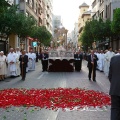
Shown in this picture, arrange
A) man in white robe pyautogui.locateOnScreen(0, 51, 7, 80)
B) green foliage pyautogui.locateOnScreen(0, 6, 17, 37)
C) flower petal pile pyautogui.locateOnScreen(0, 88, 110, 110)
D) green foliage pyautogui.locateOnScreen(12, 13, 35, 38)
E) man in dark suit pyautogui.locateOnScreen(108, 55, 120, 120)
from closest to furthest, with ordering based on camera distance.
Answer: man in dark suit pyautogui.locateOnScreen(108, 55, 120, 120)
flower petal pile pyautogui.locateOnScreen(0, 88, 110, 110)
man in white robe pyautogui.locateOnScreen(0, 51, 7, 80)
green foliage pyautogui.locateOnScreen(0, 6, 17, 37)
green foliage pyautogui.locateOnScreen(12, 13, 35, 38)

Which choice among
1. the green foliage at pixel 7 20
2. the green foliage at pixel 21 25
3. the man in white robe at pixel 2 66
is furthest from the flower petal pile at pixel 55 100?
the green foliage at pixel 21 25

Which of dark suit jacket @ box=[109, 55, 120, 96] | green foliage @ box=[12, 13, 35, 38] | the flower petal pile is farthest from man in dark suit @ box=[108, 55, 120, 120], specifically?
green foliage @ box=[12, 13, 35, 38]

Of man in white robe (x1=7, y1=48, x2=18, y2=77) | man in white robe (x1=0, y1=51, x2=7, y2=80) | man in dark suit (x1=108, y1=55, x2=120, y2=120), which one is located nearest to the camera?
man in dark suit (x1=108, y1=55, x2=120, y2=120)

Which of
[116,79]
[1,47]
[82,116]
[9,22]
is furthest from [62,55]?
[116,79]

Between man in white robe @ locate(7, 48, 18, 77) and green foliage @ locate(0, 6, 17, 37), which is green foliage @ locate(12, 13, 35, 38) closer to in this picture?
green foliage @ locate(0, 6, 17, 37)

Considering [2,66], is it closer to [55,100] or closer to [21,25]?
[55,100]

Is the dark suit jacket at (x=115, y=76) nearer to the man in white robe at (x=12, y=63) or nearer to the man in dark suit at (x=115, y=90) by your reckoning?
the man in dark suit at (x=115, y=90)

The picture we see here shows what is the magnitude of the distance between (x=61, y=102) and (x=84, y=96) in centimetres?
150

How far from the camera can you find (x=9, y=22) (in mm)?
29562

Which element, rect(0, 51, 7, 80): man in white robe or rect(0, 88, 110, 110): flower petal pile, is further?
rect(0, 51, 7, 80): man in white robe

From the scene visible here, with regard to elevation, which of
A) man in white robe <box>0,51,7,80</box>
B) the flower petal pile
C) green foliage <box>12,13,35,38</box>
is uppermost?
green foliage <box>12,13,35,38</box>

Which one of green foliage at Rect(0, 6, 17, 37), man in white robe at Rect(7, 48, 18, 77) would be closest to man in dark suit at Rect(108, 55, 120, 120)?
man in white robe at Rect(7, 48, 18, 77)

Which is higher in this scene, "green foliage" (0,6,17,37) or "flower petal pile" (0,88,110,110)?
"green foliage" (0,6,17,37)

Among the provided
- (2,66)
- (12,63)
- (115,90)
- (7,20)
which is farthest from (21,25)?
(115,90)
